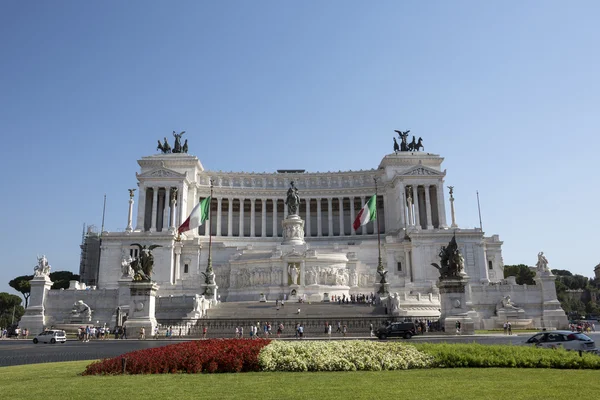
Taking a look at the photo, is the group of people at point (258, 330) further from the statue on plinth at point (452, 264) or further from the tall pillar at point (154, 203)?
the tall pillar at point (154, 203)

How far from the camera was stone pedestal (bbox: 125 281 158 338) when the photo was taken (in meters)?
36.5

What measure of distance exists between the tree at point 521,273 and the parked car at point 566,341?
85011mm

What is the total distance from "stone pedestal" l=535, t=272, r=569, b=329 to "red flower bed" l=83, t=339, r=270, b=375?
44166 mm

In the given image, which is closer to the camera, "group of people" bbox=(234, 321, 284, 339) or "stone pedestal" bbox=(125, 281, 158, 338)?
"stone pedestal" bbox=(125, 281, 158, 338)

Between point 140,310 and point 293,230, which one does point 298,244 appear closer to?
point 293,230

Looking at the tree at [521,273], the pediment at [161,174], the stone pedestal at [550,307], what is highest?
the pediment at [161,174]

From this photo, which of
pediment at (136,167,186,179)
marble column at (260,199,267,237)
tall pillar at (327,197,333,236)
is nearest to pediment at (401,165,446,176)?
tall pillar at (327,197,333,236)

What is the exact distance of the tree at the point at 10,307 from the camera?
91.0 m

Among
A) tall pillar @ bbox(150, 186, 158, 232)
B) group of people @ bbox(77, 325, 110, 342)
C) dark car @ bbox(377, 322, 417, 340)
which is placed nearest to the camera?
dark car @ bbox(377, 322, 417, 340)

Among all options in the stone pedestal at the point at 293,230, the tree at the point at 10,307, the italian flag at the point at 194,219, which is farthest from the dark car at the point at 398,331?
the tree at the point at 10,307

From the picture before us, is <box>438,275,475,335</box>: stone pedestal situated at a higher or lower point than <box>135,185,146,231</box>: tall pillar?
lower

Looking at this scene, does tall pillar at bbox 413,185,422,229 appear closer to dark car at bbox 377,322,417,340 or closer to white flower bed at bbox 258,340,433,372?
dark car at bbox 377,322,417,340


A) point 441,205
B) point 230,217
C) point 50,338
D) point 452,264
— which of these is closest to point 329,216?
point 230,217

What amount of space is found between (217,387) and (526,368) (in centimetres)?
1072
